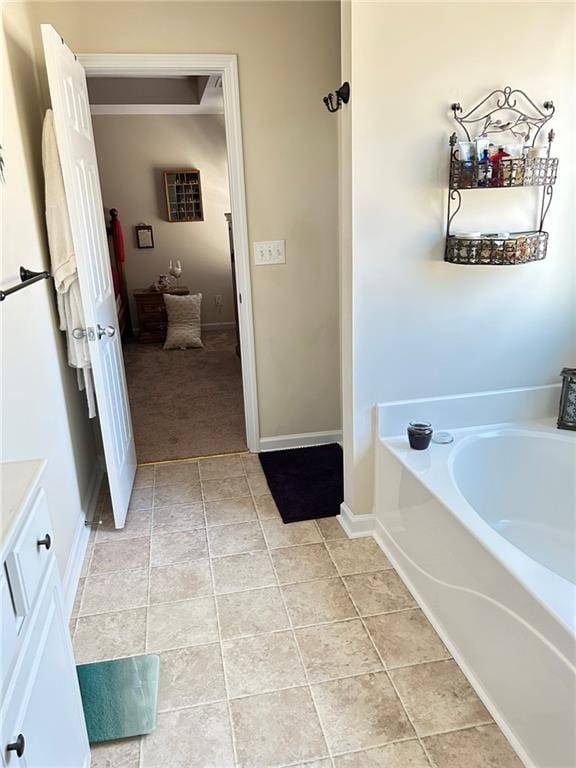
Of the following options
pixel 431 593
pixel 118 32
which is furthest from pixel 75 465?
pixel 118 32

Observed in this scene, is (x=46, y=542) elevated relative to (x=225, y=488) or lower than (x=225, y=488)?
elevated

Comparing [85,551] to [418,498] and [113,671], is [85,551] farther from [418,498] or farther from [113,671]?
[418,498]

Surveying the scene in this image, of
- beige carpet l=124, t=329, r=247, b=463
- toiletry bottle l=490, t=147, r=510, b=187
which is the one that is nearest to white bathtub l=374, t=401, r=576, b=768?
toiletry bottle l=490, t=147, r=510, b=187

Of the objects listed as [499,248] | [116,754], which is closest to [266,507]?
[116,754]

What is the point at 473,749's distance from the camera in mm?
1516

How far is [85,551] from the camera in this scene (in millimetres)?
2473

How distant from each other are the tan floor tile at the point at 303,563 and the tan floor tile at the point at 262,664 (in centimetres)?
32

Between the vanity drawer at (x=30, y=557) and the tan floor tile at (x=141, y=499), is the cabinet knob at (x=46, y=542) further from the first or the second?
the tan floor tile at (x=141, y=499)

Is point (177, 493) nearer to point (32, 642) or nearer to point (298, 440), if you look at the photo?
point (298, 440)

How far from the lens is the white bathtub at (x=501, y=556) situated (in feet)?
4.57

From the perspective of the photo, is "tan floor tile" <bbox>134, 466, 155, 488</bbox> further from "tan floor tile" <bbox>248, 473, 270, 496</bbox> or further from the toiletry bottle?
the toiletry bottle

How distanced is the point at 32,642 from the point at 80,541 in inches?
56.7

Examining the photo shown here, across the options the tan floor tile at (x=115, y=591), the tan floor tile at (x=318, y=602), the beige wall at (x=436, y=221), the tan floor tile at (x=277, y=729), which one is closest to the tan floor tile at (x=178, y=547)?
the tan floor tile at (x=115, y=591)

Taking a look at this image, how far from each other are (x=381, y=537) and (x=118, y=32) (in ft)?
8.55
